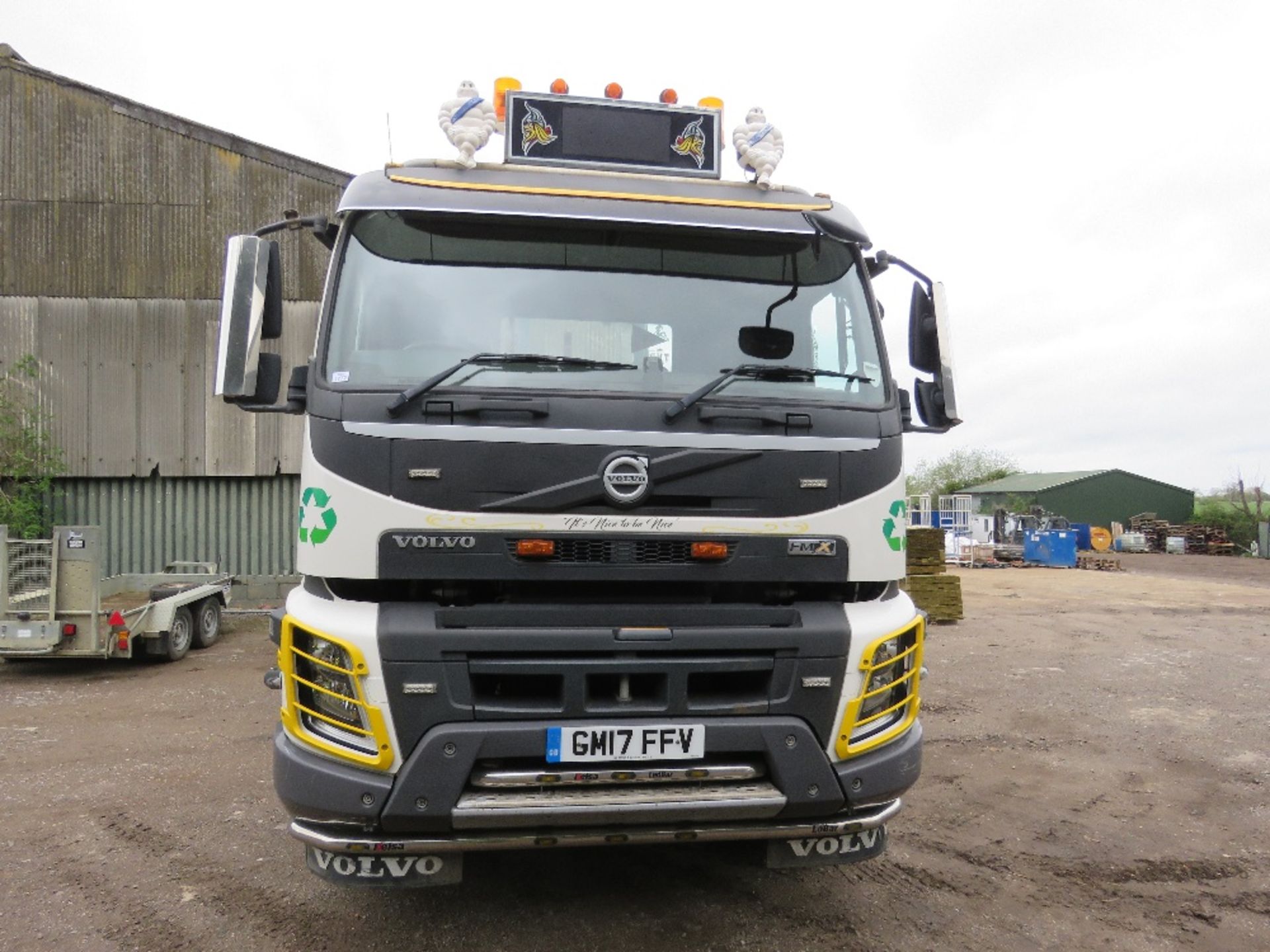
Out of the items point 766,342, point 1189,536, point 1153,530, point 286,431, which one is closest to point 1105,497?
point 1153,530

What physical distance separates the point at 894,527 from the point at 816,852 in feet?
4.15

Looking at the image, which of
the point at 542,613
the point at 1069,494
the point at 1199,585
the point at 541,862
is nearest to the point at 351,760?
the point at 542,613

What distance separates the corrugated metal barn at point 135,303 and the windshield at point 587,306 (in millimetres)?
10575

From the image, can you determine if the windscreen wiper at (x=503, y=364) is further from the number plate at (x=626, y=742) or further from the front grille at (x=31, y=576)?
the front grille at (x=31, y=576)

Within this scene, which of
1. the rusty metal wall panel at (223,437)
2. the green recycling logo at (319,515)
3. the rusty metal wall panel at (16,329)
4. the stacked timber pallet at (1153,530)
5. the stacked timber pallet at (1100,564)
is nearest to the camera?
the green recycling logo at (319,515)

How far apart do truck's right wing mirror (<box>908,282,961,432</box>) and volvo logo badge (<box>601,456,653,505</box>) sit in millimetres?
1602

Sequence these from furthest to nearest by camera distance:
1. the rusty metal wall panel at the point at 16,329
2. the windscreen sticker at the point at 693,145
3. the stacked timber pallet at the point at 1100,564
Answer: the stacked timber pallet at the point at 1100,564
the rusty metal wall panel at the point at 16,329
the windscreen sticker at the point at 693,145

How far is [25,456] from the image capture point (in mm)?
13000

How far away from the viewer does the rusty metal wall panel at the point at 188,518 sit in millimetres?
13625

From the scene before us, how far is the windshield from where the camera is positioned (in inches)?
132

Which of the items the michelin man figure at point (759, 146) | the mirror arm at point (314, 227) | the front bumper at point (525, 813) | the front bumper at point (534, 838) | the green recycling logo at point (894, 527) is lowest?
the front bumper at point (534, 838)

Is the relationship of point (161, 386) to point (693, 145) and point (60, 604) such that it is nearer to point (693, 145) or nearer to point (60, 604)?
point (60, 604)

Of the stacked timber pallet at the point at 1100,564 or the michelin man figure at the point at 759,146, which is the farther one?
the stacked timber pallet at the point at 1100,564

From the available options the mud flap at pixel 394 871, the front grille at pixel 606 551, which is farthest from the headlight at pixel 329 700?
the front grille at pixel 606 551
